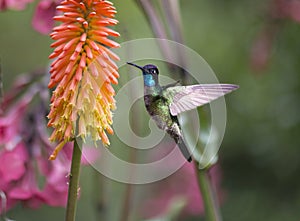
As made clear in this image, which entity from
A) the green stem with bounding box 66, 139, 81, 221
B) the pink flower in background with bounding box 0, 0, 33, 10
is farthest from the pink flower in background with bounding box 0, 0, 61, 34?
the green stem with bounding box 66, 139, 81, 221

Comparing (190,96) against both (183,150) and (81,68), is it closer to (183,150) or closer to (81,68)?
(183,150)

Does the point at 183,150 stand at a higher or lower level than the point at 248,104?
lower

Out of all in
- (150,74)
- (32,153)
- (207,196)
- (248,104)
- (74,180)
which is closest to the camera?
(74,180)

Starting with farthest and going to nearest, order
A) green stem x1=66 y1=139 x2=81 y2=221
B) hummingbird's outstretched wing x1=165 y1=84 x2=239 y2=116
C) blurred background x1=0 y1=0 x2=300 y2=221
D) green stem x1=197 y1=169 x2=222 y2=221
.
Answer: blurred background x1=0 y1=0 x2=300 y2=221 < green stem x1=197 y1=169 x2=222 y2=221 < hummingbird's outstretched wing x1=165 y1=84 x2=239 y2=116 < green stem x1=66 y1=139 x2=81 y2=221

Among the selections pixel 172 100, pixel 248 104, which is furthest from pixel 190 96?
pixel 248 104

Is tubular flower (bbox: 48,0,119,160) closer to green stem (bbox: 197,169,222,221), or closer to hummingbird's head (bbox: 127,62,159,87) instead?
hummingbird's head (bbox: 127,62,159,87)

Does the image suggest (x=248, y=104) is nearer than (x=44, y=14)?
No

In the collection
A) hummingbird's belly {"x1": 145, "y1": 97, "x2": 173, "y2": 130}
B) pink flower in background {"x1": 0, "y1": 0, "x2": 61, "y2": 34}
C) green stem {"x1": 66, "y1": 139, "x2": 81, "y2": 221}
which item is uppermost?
pink flower in background {"x1": 0, "y1": 0, "x2": 61, "y2": 34}

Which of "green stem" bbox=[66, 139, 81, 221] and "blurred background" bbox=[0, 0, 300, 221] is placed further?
"blurred background" bbox=[0, 0, 300, 221]
